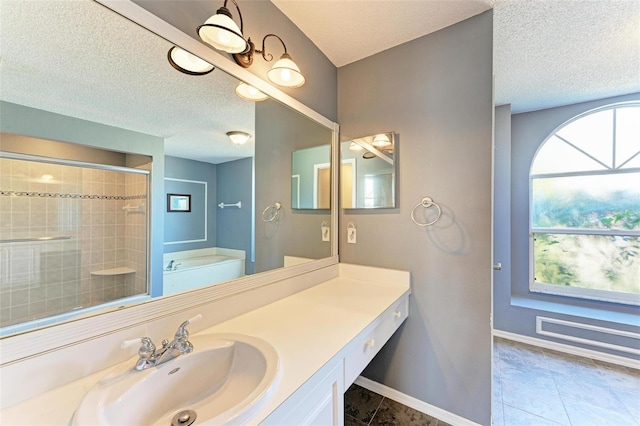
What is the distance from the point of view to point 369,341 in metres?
1.10

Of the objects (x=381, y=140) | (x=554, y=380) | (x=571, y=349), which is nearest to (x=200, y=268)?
(x=381, y=140)

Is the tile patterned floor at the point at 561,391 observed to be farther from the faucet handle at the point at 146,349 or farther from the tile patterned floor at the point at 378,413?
the faucet handle at the point at 146,349

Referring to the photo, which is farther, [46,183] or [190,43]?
[190,43]

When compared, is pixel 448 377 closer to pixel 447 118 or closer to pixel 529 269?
pixel 447 118

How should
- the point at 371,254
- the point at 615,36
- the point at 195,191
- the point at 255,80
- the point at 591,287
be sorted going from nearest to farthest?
the point at 195,191 → the point at 255,80 → the point at 615,36 → the point at 371,254 → the point at 591,287

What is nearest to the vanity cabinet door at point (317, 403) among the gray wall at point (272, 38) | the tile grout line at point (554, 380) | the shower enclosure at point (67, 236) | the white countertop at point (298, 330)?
the white countertop at point (298, 330)

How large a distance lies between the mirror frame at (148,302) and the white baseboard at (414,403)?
1.08 metres

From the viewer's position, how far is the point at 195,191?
3.59 feet

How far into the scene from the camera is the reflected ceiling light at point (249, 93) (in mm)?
1193

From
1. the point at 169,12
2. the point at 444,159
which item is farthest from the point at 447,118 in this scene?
the point at 169,12

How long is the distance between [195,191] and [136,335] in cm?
59

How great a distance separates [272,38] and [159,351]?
60.5 inches

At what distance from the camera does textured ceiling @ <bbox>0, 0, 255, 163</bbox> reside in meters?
A: 0.65

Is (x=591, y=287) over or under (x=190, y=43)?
under
